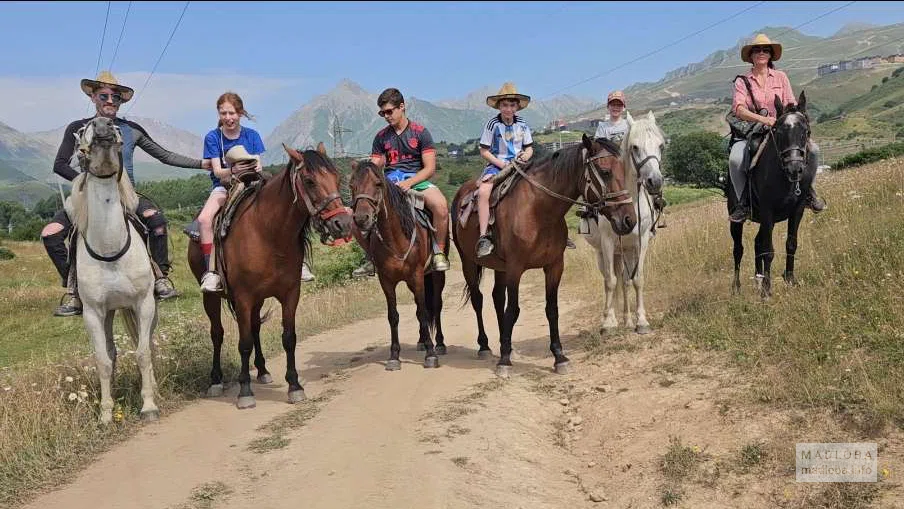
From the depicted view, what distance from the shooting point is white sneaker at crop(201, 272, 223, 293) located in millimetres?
7438

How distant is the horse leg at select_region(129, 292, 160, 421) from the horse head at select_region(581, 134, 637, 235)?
5.04m

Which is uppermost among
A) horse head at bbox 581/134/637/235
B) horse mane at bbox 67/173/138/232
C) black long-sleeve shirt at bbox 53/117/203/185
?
black long-sleeve shirt at bbox 53/117/203/185

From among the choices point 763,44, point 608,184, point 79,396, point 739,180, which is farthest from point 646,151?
point 79,396

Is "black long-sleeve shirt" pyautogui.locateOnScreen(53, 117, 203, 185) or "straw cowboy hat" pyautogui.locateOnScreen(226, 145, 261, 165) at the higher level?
"black long-sleeve shirt" pyautogui.locateOnScreen(53, 117, 203, 185)

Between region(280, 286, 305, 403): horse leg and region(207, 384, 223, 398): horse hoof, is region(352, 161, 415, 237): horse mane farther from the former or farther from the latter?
region(207, 384, 223, 398): horse hoof

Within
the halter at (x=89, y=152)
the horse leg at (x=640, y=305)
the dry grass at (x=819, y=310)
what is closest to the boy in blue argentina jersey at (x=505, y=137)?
the horse leg at (x=640, y=305)

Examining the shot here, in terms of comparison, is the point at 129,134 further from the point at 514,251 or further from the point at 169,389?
the point at 514,251

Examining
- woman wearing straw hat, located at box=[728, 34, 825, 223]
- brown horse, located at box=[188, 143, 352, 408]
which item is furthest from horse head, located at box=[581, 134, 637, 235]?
brown horse, located at box=[188, 143, 352, 408]

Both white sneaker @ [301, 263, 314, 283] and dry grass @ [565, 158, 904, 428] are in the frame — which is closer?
dry grass @ [565, 158, 904, 428]

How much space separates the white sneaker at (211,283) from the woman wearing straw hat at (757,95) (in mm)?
6777

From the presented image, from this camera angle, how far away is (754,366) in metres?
6.16

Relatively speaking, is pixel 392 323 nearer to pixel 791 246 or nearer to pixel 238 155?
pixel 238 155

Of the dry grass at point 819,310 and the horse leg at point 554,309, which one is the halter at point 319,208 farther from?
the dry grass at point 819,310

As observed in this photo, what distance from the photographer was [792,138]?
7.77 m
